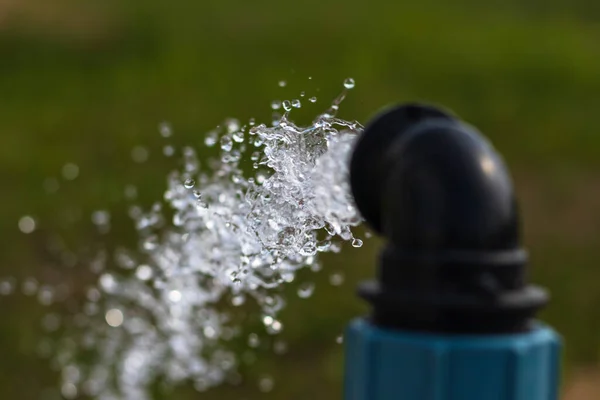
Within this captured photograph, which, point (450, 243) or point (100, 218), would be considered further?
point (100, 218)

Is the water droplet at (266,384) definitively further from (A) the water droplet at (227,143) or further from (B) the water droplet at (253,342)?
(A) the water droplet at (227,143)

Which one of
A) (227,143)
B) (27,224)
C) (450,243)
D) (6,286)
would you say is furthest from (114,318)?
(450,243)

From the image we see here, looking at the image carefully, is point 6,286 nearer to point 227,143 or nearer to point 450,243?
point 227,143

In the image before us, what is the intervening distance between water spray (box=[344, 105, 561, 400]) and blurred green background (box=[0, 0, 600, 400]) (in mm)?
2307

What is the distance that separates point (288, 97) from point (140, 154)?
0.73 meters

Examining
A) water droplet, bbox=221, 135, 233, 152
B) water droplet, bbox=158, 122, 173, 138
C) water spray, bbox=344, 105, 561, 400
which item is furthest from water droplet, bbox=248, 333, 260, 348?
water spray, bbox=344, 105, 561, 400

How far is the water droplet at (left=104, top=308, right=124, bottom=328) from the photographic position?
137 inches

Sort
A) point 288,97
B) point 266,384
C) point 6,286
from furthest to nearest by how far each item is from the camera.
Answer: point 288,97 → point 6,286 → point 266,384

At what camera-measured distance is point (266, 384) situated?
3219 mm

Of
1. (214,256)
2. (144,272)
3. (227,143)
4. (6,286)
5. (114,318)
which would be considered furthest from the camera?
(6,286)

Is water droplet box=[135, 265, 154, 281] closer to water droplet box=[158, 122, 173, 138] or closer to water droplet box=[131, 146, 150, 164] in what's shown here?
water droplet box=[158, 122, 173, 138]

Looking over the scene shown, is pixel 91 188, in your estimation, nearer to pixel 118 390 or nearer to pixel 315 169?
pixel 118 390

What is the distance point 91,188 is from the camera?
14.0 ft

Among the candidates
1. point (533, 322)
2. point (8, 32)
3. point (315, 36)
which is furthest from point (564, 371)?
point (8, 32)
